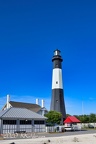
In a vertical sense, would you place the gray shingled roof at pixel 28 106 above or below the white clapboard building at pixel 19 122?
above

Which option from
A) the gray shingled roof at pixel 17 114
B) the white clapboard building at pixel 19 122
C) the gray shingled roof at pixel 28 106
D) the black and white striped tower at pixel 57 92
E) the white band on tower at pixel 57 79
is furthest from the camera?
the white band on tower at pixel 57 79

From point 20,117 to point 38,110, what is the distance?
53.7ft

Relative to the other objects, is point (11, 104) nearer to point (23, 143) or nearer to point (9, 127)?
point (9, 127)

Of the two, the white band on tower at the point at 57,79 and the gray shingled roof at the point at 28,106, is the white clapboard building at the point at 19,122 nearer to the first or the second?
the gray shingled roof at the point at 28,106

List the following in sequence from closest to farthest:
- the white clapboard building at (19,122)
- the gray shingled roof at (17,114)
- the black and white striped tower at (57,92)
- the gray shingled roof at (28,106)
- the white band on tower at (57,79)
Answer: the white clapboard building at (19,122) < the gray shingled roof at (17,114) < the gray shingled roof at (28,106) < the black and white striped tower at (57,92) < the white band on tower at (57,79)

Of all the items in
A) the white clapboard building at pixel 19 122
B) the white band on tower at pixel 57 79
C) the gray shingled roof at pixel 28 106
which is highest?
the white band on tower at pixel 57 79

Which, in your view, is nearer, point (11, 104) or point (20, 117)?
point (20, 117)

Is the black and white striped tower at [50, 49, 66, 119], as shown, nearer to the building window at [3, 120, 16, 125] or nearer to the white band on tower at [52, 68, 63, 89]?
the white band on tower at [52, 68, 63, 89]

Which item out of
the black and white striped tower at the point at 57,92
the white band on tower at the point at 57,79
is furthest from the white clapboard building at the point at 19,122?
the white band on tower at the point at 57,79

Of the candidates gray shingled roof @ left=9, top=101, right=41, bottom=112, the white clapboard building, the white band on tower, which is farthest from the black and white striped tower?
the white clapboard building

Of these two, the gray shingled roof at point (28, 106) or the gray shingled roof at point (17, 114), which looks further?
the gray shingled roof at point (28, 106)

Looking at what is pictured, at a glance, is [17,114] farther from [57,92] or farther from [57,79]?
[57,79]

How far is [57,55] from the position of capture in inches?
2015

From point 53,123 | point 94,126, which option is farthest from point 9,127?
point 94,126
